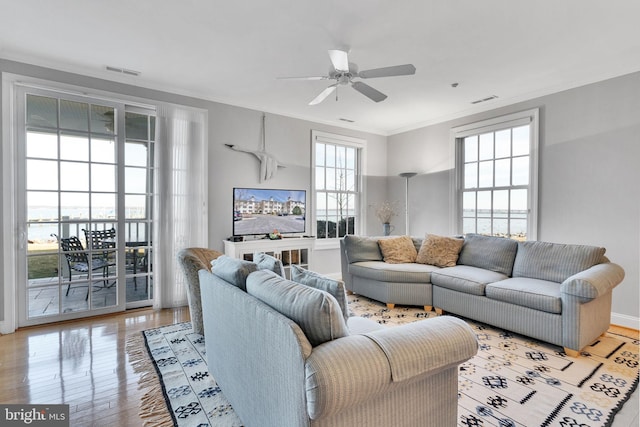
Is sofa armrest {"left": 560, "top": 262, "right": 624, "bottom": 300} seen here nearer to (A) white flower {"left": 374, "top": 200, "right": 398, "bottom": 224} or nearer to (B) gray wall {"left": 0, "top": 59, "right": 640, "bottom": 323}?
(B) gray wall {"left": 0, "top": 59, "right": 640, "bottom": 323}

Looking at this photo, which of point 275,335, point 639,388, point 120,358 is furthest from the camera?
point 120,358

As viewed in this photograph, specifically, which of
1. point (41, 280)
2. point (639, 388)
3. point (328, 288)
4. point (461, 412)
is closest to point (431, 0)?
point (328, 288)

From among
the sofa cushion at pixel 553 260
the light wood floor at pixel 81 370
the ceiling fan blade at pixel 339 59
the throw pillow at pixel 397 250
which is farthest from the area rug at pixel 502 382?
the ceiling fan blade at pixel 339 59

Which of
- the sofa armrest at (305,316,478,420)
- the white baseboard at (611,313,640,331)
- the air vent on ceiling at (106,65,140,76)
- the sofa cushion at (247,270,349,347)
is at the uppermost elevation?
the air vent on ceiling at (106,65,140,76)

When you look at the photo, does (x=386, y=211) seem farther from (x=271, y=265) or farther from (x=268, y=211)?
(x=271, y=265)

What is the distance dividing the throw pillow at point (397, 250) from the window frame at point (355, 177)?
117 cm

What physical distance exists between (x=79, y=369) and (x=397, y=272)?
3.16 metres

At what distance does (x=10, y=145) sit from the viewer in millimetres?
3086

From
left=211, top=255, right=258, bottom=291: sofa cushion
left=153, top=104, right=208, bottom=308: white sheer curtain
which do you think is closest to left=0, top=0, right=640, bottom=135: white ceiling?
left=153, top=104, right=208, bottom=308: white sheer curtain

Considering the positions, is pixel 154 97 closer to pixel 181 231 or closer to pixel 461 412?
pixel 181 231

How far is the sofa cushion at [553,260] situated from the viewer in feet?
9.89

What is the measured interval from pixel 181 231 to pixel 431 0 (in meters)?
3.49

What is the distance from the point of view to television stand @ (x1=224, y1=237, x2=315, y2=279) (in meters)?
4.09

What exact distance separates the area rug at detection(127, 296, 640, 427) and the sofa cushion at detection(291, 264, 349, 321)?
0.87 m
